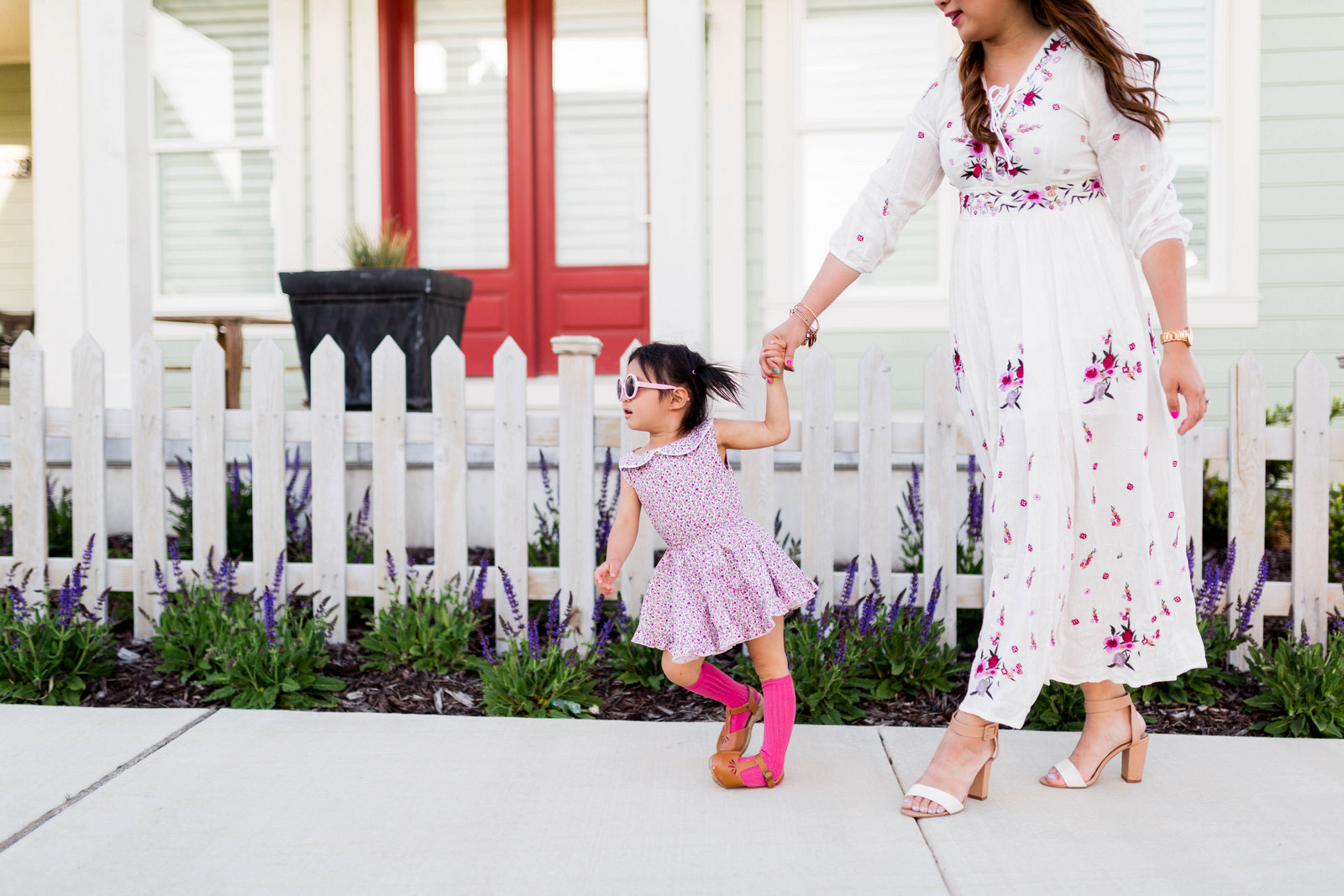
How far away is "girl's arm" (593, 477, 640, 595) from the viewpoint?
2.22 metres

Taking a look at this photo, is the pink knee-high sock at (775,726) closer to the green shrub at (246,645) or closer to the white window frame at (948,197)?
the green shrub at (246,645)

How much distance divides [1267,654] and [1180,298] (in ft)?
4.84

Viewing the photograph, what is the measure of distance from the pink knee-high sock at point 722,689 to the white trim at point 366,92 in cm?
500

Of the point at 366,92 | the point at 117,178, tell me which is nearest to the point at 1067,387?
the point at 117,178

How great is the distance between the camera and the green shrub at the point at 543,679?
296 cm

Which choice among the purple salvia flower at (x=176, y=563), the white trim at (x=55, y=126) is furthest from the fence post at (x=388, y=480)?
the white trim at (x=55, y=126)

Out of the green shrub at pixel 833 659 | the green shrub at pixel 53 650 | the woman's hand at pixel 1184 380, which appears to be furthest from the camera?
the green shrub at pixel 53 650

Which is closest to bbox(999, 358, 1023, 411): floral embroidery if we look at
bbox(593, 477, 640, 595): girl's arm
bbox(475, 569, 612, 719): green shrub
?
bbox(593, 477, 640, 595): girl's arm

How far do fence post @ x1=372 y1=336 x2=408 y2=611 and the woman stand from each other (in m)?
1.57

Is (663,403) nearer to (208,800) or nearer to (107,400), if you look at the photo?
(208,800)

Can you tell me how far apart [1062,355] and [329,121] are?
218 inches

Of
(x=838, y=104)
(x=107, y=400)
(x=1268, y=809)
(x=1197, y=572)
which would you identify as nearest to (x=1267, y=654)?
(x=1197, y=572)

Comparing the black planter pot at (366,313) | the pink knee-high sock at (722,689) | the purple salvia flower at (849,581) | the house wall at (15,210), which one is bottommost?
the pink knee-high sock at (722,689)

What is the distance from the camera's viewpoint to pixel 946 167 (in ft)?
7.38
